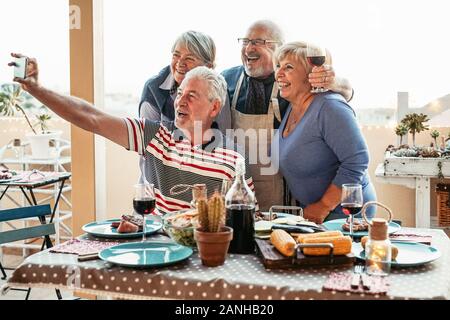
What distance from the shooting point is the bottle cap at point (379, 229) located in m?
1.58

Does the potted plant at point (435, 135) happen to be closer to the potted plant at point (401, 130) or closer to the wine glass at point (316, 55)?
the potted plant at point (401, 130)

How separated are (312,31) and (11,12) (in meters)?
2.87

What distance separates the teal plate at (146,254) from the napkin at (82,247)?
90 mm

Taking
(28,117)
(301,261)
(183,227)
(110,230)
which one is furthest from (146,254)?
(28,117)

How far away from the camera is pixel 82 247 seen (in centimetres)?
187

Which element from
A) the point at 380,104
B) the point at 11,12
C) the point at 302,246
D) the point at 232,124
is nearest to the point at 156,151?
the point at 232,124

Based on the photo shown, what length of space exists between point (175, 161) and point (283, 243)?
1348 mm

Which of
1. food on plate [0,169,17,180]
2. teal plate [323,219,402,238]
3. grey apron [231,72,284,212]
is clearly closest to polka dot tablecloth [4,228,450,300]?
teal plate [323,219,402,238]

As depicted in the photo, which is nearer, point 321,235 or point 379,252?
point 379,252

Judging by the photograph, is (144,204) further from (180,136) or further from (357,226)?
(180,136)

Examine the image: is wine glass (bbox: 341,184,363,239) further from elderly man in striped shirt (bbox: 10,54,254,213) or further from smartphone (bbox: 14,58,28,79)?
smartphone (bbox: 14,58,28,79)

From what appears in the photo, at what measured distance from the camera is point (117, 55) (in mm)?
4500
